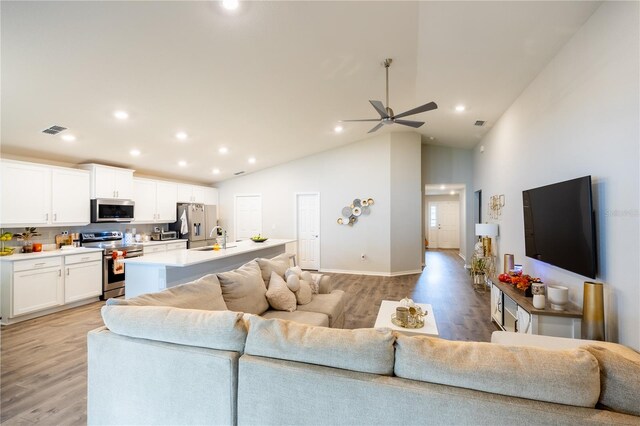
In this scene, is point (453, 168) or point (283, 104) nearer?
point (283, 104)

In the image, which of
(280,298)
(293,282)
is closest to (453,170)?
(293,282)

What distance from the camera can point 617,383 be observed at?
998 millimetres

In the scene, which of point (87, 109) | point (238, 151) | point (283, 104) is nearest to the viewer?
point (87, 109)

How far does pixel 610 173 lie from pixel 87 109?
17.0ft

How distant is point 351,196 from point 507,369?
6080mm

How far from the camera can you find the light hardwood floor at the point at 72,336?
2.14m

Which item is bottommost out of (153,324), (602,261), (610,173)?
(153,324)

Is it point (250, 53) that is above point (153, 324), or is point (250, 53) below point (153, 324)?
above

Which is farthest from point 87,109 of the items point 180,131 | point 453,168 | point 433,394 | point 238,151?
point 453,168

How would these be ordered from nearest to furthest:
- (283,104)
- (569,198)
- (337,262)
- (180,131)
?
(569,198) < (283,104) < (180,131) < (337,262)

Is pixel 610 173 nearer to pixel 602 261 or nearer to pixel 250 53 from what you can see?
pixel 602 261

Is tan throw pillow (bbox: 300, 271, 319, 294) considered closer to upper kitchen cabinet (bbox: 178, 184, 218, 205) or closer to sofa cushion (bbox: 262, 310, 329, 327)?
sofa cushion (bbox: 262, 310, 329, 327)

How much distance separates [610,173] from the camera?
7.32 ft

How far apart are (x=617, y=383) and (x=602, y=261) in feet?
6.06
